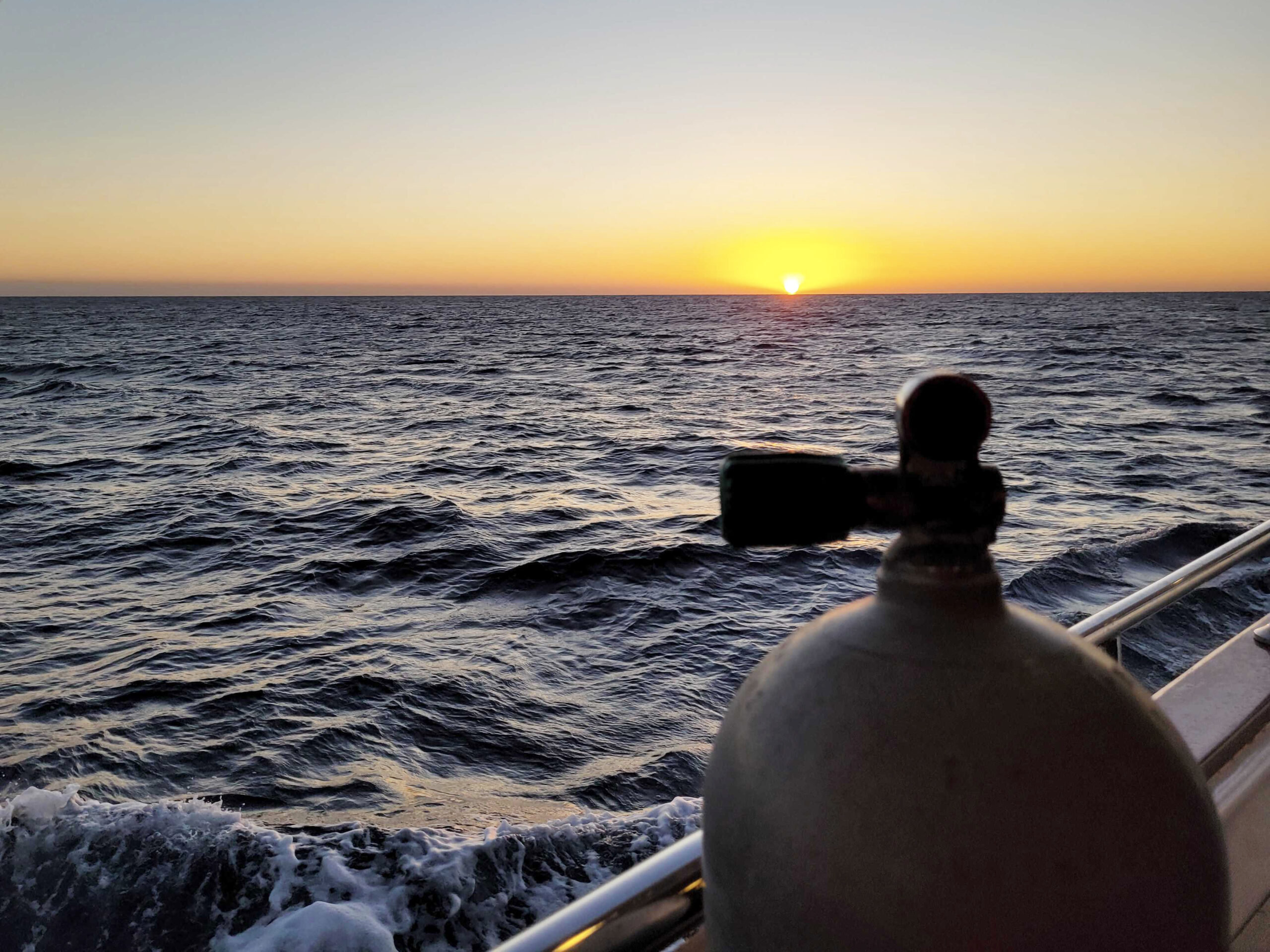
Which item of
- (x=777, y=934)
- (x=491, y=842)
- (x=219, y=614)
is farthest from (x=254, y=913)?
(x=219, y=614)

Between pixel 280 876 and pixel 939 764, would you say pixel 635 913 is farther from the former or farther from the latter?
pixel 280 876

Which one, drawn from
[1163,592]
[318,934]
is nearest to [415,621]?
[318,934]

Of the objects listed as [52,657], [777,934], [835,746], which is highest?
[835,746]

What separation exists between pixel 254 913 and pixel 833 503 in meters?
4.17

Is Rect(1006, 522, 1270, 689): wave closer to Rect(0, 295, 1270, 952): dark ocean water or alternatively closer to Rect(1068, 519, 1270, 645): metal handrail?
Rect(0, 295, 1270, 952): dark ocean water

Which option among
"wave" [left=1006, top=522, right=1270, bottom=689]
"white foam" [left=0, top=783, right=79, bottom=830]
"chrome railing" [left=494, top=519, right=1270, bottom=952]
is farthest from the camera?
"wave" [left=1006, top=522, right=1270, bottom=689]

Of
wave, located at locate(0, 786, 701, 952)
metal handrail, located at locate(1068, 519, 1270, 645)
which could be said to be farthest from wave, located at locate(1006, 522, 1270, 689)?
metal handrail, located at locate(1068, 519, 1270, 645)

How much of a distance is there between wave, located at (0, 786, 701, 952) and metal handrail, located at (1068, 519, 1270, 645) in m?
3.05

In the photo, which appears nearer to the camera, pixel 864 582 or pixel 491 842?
pixel 491 842

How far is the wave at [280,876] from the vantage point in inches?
150

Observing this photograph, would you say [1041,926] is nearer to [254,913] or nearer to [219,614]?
[254,913]

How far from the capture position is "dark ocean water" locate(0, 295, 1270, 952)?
429 cm

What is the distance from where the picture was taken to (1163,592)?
1.61 m

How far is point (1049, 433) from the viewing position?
17.4 meters
